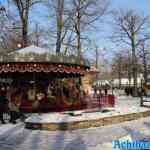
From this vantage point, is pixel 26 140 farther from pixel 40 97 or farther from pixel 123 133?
pixel 40 97

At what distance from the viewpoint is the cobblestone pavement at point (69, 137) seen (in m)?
11.6

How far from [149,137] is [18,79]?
41.0 feet

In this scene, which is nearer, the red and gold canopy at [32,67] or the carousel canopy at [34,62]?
the carousel canopy at [34,62]

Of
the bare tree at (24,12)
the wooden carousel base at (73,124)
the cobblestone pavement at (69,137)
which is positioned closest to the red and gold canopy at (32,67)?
the cobblestone pavement at (69,137)

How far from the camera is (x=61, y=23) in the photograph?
42.4 metres

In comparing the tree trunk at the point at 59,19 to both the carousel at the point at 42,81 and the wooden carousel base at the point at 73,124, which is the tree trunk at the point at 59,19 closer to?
the carousel at the point at 42,81

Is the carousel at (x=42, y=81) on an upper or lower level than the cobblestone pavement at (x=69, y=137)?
upper

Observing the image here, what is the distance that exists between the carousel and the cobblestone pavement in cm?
499

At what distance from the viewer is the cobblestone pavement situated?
11599mm

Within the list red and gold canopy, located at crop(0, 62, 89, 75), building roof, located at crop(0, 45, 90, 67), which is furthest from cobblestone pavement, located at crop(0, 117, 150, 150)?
building roof, located at crop(0, 45, 90, 67)

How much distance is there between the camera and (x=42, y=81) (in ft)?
77.0

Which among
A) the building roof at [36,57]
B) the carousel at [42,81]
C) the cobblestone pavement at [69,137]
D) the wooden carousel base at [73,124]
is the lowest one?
the cobblestone pavement at [69,137]

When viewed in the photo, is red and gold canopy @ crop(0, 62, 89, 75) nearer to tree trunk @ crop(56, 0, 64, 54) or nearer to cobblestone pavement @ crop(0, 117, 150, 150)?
cobblestone pavement @ crop(0, 117, 150, 150)

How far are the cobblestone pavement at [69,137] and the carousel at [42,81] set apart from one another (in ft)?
16.4
